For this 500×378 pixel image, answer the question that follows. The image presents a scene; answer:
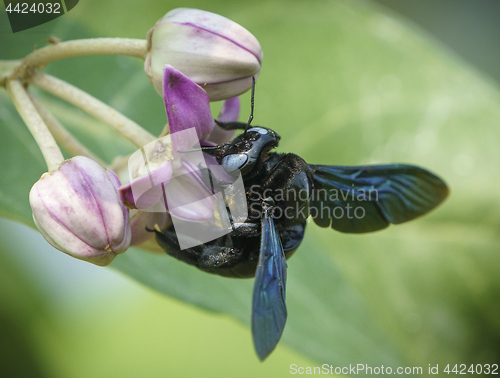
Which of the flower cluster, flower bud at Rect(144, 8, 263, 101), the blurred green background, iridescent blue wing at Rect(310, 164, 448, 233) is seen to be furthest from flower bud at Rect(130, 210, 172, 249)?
the blurred green background

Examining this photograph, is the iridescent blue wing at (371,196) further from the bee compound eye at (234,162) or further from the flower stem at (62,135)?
the flower stem at (62,135)

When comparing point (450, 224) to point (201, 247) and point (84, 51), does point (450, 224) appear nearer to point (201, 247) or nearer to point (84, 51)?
point (201, 247)

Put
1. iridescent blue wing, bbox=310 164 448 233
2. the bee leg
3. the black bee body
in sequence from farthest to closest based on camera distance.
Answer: iridescent blue wing, bbox=310 164 448 233, the bee leg, the black bee body

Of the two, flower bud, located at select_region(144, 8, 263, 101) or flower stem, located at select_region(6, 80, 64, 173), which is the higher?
flower bud, located at select_region(144, 8, 263, 101)

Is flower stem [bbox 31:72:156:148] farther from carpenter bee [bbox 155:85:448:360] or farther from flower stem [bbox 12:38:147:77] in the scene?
carpenter bee [bbox 155:85:448:360]

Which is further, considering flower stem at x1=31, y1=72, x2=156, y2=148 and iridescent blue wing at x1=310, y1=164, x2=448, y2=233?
iridescent blue wing at x1=310, y1=164, x2=448, y2=233

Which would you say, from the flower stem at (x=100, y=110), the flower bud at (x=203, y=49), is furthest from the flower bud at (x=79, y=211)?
the flower bud at (x=203, y=49)

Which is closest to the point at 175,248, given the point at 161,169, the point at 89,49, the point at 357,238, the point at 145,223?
the point at 145,223
